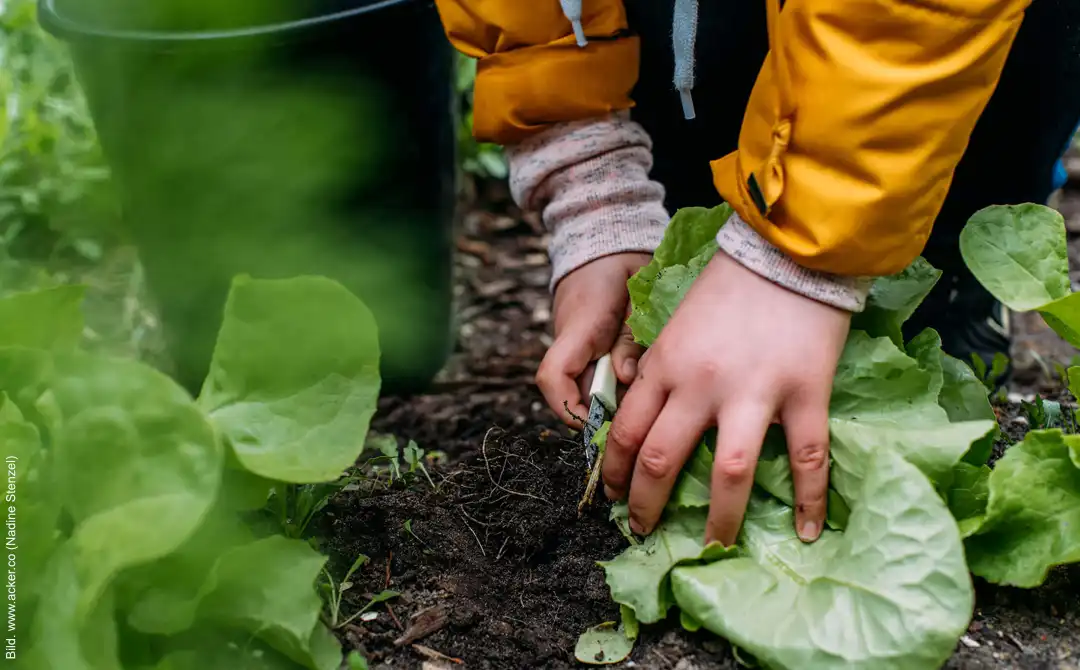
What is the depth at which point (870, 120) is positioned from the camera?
93 centimetres

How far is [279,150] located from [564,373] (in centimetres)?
45

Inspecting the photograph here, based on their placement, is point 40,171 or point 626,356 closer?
point 626,356

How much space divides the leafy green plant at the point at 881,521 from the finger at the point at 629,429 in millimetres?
58

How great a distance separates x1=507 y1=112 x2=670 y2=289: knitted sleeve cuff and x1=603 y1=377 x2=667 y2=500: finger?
39 cm

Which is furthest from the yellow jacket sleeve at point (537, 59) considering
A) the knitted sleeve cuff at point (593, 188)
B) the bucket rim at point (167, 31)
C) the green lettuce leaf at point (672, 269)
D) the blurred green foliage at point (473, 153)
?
the blurred green foliage at point (473, 153)

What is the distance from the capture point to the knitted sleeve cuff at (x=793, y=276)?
993 millimetres

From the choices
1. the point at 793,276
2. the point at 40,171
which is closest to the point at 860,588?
the point at 793,276

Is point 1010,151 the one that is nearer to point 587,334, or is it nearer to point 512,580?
point 587,334

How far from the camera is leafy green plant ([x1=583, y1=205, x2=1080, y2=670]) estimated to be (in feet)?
2.74

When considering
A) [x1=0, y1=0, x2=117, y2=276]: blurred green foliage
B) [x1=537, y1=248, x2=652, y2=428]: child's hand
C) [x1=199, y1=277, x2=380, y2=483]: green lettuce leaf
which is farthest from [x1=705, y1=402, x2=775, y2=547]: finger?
[x1=0, y1=0, x2=117, y2=276]: blurred green foliage

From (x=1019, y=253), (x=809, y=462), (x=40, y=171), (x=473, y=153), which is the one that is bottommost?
(x=473, y=153)

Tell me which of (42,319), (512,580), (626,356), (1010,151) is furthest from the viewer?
(1010,151)

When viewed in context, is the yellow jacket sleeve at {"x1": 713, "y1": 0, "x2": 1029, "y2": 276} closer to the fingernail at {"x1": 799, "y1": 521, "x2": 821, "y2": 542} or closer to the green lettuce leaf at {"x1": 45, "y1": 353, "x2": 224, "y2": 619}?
the fingernail at {"x1": 799, "y1": 521, "x2": 821, "y2": 542}

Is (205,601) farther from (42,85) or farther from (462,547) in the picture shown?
(42,85)
